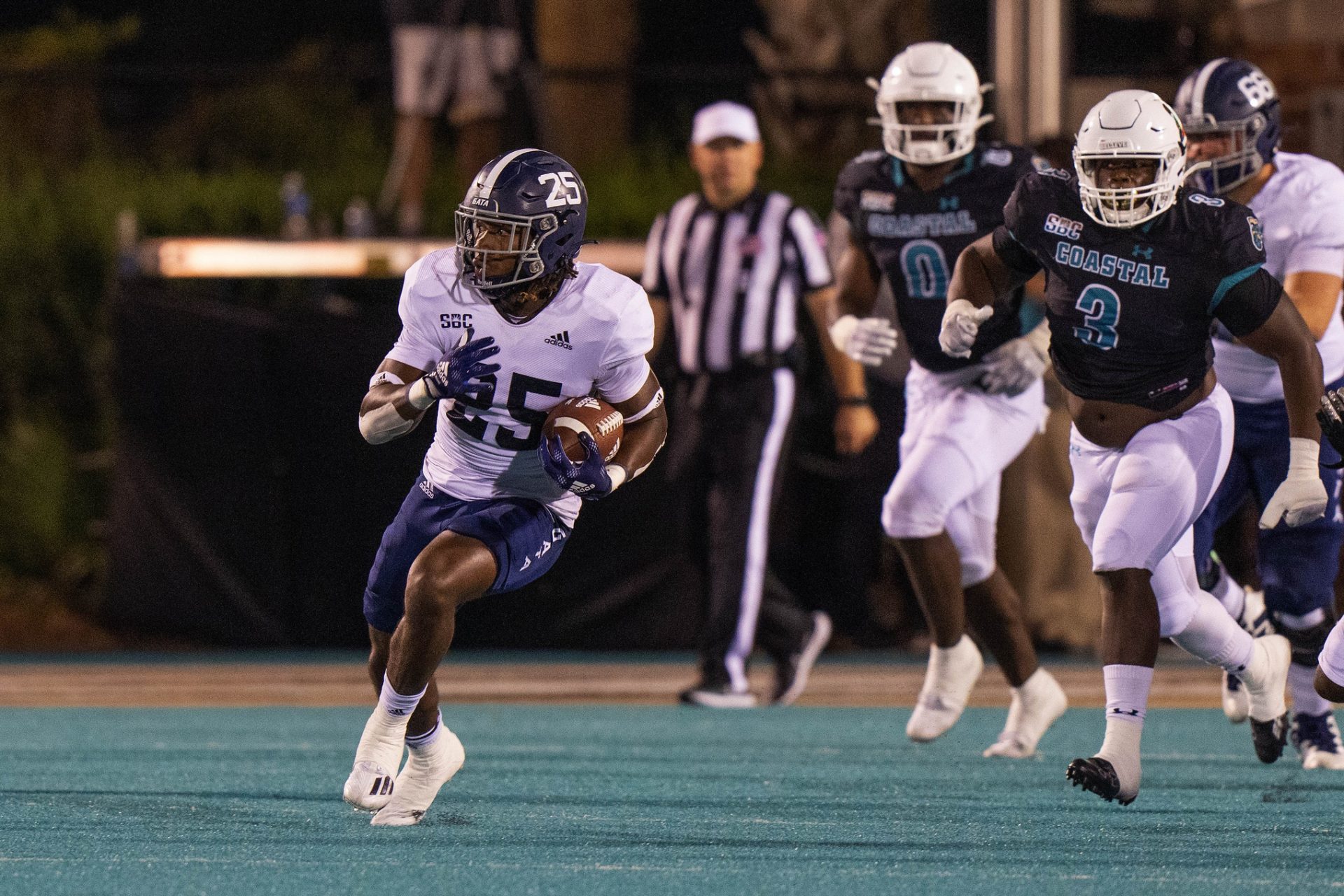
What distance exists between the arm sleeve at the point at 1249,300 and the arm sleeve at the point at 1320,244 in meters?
0.81

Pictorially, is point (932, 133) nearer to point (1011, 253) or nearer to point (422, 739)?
point (1011, 253)

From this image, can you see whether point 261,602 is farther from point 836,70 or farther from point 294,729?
point 836,70

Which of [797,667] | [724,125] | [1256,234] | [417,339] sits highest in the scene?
[724,125]

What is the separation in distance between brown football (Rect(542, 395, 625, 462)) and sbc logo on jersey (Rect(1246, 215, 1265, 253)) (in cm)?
156

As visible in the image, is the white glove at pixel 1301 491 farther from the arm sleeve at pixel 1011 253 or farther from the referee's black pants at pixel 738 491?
the referee's black pants at pixel 738 491

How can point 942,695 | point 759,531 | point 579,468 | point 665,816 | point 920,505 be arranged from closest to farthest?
1. point 579,468
2. point 665,816
3. point 920,505
4. point 942,695
5. point 759,531

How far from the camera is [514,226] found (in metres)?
5.14

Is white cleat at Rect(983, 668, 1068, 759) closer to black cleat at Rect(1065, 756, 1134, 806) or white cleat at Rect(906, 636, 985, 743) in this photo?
white cleat at Rect(906, 636, 985, 743)

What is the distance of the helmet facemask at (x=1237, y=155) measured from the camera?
6.23 metres

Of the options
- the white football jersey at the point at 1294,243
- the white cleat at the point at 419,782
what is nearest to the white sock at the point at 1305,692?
the white football jersey at the point at 1294,243

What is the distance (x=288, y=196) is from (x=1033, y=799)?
5.88 m

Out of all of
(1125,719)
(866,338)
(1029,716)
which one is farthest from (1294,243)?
(1125,719)

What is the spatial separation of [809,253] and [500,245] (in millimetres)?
3102

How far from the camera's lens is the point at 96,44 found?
539 inches
